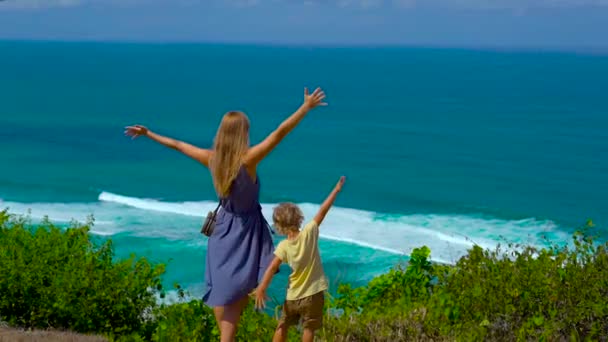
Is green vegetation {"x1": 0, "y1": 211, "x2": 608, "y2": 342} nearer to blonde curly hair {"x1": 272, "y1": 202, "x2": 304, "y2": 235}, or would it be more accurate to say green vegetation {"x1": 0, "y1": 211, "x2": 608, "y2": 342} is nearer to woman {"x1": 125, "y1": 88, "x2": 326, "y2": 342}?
woman {"x1": 125, "y1": 88, "x2": 326, "y2": 342}

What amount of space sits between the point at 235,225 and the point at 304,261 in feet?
1.85

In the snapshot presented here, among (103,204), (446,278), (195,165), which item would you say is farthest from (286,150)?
(446,278)

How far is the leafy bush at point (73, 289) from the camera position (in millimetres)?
8648

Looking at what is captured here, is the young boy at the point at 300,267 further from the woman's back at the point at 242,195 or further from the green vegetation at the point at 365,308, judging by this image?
the green vegetation at the point at 365,308

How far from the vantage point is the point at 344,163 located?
6362cm

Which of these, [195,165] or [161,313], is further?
[195,165]

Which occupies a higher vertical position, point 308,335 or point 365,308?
point 365,308

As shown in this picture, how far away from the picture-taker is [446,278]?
8.85 meters

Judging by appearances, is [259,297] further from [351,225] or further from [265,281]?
[351,225]

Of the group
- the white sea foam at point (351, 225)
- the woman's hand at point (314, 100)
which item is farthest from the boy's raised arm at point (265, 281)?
the white sea foam at point (351, 225)

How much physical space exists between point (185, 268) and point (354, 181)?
28556mm

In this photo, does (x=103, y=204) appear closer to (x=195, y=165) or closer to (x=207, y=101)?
(x=195, y=165)

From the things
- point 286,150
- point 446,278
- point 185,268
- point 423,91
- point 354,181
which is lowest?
point 446,278

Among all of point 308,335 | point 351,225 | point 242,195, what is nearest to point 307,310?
point 308,335
